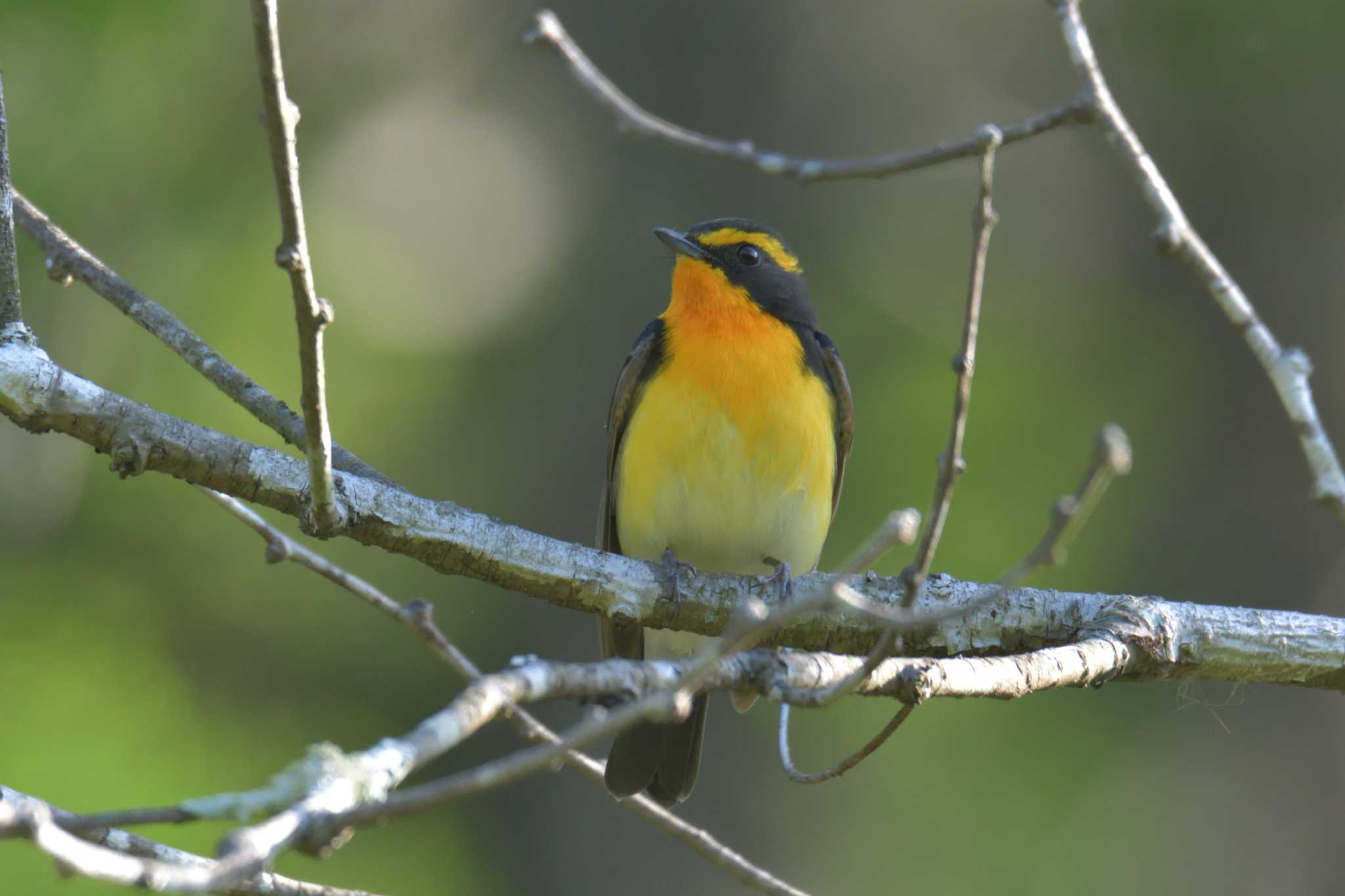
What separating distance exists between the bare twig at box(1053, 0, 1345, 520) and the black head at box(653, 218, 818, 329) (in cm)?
283

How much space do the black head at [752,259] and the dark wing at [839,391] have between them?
0.16m

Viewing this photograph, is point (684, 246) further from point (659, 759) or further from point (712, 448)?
point (659, 759)

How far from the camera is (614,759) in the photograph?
201 inches

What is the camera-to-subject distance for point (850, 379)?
29.1ft

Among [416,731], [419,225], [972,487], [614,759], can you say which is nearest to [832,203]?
[972,487]

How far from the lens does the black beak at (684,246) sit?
563 centimetres

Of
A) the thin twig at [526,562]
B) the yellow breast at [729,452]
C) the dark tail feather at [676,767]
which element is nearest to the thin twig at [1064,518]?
the thin twig at [526,562]

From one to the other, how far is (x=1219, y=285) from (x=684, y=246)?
328cm

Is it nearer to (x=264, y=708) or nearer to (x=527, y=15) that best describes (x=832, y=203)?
(x=527, y=15)

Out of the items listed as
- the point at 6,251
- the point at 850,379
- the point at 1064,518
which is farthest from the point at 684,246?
the point at 1064,518

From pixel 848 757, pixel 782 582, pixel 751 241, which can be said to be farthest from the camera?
pixel 751 241

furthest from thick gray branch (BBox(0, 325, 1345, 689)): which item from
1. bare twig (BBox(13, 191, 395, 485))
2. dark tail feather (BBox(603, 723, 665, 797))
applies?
dark tail feather (BBox(603, 723, 665, 797))

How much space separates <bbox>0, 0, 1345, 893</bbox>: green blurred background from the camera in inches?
323

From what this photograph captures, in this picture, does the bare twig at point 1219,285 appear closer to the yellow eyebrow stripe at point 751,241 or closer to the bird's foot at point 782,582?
the bird's foot at point 782,582
